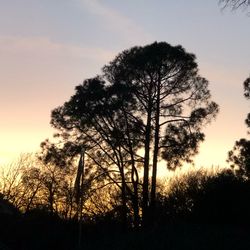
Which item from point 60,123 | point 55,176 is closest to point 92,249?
point 60,123

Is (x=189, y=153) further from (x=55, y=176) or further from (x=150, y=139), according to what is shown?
(x=55, y=176)

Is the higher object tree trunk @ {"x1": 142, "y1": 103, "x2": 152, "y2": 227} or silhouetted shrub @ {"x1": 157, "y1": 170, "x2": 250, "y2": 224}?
tree trunk @ {"x1": 142, "y1": 103, "x2": 152, "y2": 227}

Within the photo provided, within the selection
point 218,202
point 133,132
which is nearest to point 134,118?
point 133,132

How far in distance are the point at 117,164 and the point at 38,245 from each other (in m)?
6.76

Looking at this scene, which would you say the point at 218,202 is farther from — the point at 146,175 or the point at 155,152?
the point at 146,175

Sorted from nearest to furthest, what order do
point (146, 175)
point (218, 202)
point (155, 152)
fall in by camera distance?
1. point (218, 202)
2. point (155, 152)
3. point (146, 175)

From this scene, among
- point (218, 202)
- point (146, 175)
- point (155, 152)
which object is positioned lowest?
point (218, 202)

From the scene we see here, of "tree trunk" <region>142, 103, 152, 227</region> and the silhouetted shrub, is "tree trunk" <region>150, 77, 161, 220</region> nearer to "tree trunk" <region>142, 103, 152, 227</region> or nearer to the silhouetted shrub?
"tree trunk" <region>142, 103, 152, 227</region>

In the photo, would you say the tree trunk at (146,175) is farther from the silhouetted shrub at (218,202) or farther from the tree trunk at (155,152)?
the silhouetted shrub at (218,202)

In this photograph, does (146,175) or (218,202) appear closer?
(218,202)

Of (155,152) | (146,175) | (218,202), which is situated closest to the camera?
(218,202)

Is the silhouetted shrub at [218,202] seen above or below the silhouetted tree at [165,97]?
below

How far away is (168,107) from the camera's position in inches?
1192

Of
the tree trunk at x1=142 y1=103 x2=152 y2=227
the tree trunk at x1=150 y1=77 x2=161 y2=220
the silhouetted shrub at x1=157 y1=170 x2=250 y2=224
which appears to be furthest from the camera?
the tree trunk at x1=150 y1=77 x2=161 y2=220
